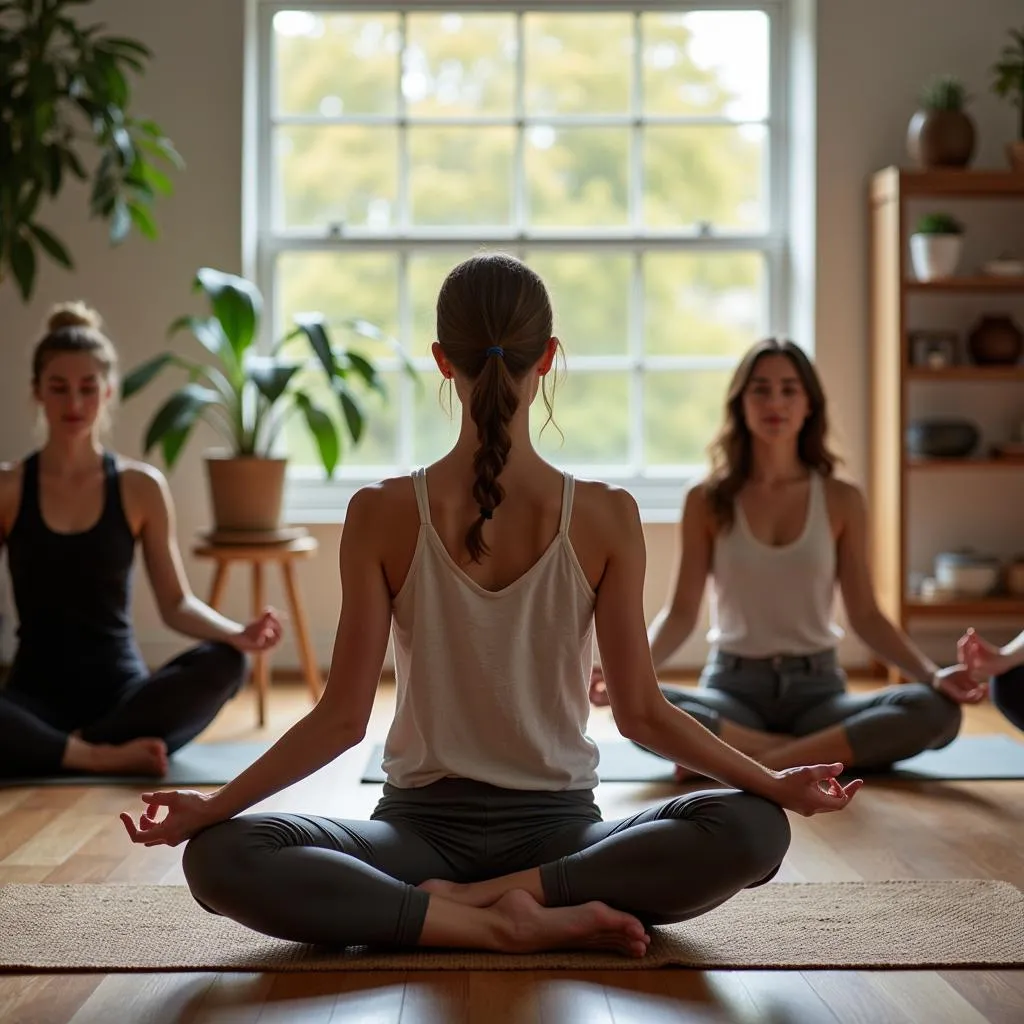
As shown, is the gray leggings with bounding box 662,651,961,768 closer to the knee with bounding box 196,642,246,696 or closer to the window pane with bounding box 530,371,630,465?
the knee with bounding box 196,642,246,696

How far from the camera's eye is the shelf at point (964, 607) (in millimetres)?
4910

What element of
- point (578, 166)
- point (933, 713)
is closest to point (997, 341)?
point (578, 166)

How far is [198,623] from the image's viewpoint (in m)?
3.57

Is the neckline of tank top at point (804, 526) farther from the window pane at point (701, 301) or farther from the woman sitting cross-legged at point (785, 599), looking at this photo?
the window pane at point (701, 301)

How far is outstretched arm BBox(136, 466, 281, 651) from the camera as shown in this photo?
11.7ft

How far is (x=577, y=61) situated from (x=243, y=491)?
2030 millimetres

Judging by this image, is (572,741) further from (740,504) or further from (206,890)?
(740,504)

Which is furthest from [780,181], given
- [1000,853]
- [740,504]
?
[1000,853]

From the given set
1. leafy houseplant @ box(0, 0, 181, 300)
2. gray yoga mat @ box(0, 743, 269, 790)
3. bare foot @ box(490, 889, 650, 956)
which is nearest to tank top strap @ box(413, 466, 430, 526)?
bare foot @ box(490, 889, 650, 956)

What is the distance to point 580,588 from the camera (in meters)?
2.16

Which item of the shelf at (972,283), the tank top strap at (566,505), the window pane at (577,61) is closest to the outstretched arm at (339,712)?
the tank top strap at (566,505)

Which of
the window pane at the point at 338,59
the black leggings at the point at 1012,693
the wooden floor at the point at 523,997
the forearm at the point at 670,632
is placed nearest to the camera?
the wooden floor at the point at 523,997

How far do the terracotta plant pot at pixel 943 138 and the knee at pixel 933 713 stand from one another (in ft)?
7.11

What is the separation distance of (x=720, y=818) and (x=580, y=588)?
37 cm
